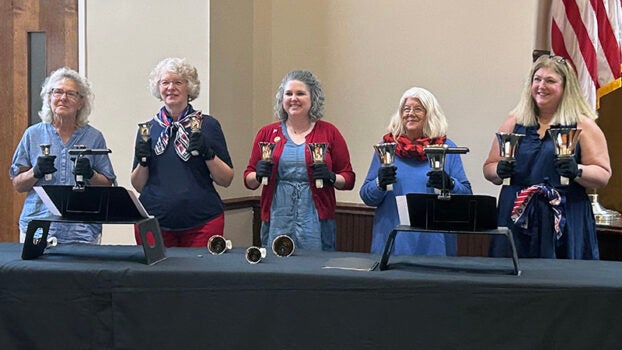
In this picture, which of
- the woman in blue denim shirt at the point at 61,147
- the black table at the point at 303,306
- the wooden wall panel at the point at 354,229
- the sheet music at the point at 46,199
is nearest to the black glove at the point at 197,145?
the woman in blue denim shirt at the point at 61,147

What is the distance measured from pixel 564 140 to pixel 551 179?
39 centimetres

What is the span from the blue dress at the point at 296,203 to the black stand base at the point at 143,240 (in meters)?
0.90

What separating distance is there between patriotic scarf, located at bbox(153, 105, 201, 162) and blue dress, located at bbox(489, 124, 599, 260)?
136 centimetres

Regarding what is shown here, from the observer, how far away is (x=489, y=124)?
4504mm

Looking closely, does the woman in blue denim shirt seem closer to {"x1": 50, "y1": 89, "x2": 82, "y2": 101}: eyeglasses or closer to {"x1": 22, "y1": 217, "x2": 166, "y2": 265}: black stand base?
{"x1": 50, "y1": 89, "x2": 82, "y2": 101}: eyeglasses

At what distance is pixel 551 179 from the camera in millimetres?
3010

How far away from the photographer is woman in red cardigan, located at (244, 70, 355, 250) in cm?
331

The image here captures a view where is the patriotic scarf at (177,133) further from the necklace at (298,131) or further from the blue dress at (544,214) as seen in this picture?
the blue dress at (544,214)

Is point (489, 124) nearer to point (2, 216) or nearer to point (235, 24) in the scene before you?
point (235, 24)

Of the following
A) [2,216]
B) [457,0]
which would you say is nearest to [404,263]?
[457,0]

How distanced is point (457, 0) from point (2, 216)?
3239 mm

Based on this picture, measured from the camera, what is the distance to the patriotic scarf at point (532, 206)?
2.95m

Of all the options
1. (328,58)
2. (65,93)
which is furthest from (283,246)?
(328,58)

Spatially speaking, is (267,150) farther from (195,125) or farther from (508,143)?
(508,143)
